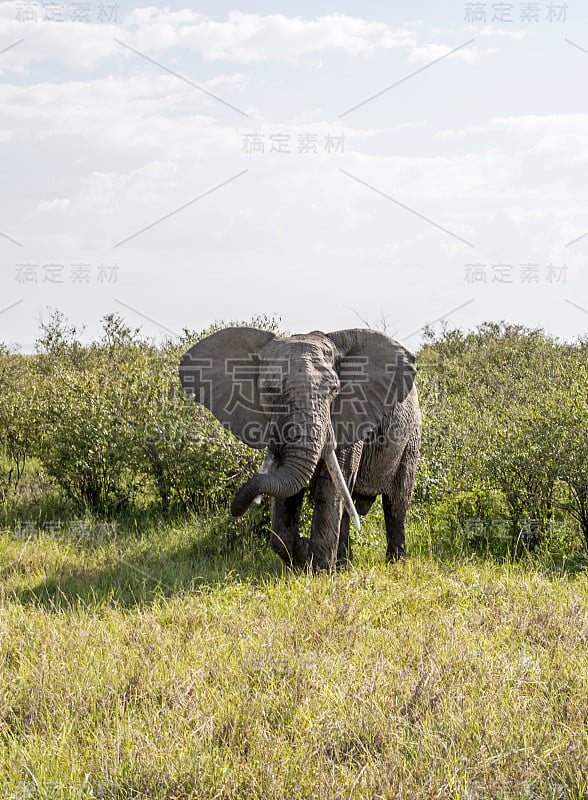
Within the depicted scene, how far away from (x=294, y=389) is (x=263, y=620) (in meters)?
1.70

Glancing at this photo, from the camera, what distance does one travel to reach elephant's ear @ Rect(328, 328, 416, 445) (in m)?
6.32

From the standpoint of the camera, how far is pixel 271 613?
5484mm

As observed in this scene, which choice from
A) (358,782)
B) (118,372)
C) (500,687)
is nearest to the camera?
(358,782)

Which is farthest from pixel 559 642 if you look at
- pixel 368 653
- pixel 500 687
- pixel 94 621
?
pixel 94 621

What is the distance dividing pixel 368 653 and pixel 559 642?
1321mm

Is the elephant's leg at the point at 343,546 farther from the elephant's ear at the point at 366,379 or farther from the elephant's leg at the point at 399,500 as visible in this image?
the elephant's ear at the point at 366,379

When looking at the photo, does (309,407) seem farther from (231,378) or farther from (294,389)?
(231,378)

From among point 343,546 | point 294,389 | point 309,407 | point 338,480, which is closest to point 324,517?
point 338,480

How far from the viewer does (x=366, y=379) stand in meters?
6.50

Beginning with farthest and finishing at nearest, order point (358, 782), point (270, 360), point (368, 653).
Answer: point (270, 360) → point (368, 653) → point (358, 782)

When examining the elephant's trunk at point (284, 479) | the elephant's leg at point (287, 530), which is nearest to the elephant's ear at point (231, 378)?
the elephant's leg at point (287, 530)

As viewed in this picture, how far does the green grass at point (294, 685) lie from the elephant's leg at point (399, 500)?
2.41 ft

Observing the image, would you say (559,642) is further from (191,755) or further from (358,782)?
(191,755)

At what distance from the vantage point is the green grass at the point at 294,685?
11.2ft
